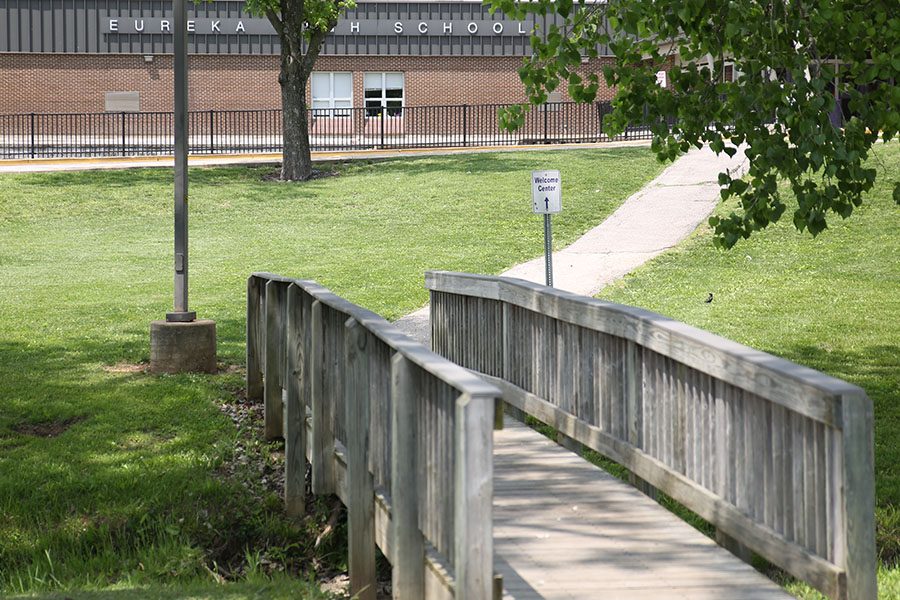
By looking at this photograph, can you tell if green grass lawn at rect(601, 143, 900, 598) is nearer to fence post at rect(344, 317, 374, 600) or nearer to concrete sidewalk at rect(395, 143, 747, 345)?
concrete sidewalk at rect(395, 143, 747, 345)

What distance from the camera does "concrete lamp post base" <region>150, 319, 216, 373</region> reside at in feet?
37.7

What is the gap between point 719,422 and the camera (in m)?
5.22

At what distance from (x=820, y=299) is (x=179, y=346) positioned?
809cm

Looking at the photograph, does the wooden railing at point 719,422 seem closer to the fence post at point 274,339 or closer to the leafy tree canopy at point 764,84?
the leafy tree canopy at point 764,84

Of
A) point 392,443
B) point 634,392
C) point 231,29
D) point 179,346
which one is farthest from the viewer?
point 231,29

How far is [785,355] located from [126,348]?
21.0 ft

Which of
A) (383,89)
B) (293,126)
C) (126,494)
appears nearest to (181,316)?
(126,494)

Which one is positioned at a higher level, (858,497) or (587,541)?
(858,497)

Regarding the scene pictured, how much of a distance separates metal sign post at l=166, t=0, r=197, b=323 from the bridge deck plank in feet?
17.5

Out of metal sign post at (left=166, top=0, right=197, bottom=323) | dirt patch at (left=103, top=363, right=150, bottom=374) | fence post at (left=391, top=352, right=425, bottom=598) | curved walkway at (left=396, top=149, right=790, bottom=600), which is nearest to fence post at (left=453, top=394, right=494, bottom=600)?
curved walkway at (left=396, top=149, right=790, bottom=600)

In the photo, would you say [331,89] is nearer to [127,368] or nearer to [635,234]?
[635,234]

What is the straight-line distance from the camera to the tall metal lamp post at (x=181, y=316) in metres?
11.5

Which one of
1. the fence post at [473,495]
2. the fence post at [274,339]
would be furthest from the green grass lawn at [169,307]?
the fence post at [473,495]

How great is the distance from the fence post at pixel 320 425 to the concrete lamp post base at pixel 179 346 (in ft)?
13.8
